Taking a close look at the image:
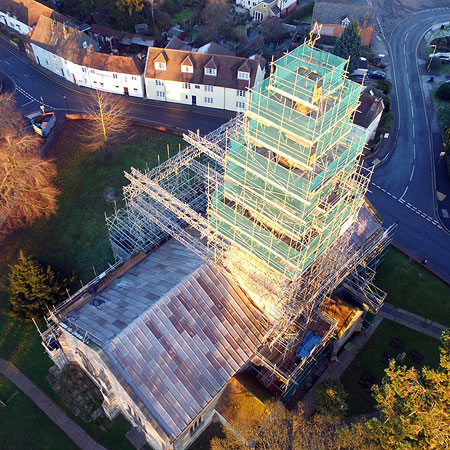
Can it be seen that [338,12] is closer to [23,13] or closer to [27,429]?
[23,13]

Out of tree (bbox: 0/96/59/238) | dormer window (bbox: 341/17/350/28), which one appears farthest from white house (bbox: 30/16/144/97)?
dormer window (bbox: 341/17/350/28)

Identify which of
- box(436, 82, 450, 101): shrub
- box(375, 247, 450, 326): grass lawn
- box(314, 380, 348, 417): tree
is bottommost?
box(375, 247, 450, 326): grass lawn

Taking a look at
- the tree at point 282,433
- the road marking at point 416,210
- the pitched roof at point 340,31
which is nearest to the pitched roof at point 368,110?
the road marking at point 416,210

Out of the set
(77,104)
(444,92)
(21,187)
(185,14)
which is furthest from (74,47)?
(444,92)

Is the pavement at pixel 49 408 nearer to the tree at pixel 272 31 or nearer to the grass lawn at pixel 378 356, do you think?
the grass lawn at pixel 378 356

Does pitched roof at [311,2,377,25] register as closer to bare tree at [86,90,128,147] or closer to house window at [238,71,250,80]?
house window at [238,71,250,80]

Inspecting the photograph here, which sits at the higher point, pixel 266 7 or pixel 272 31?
pixel 266 7
